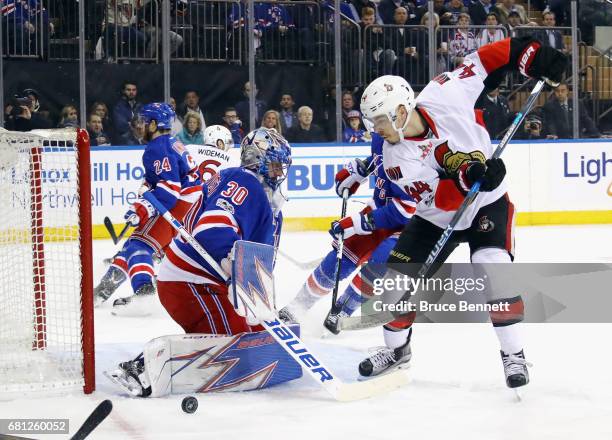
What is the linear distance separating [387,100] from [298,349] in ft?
2.86

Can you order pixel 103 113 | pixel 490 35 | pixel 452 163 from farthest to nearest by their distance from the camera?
pixel 490 35
pixel 103 113
pixel 452 163

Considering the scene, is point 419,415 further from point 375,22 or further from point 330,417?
point 375,22

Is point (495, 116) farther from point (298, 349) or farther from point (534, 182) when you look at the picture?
point (298, 349)

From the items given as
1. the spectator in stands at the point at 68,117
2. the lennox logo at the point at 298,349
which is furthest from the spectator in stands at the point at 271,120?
the lennox logo at the point at 298,349

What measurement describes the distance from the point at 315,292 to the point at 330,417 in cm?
179

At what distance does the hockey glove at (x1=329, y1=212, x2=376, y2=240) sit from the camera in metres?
4.91

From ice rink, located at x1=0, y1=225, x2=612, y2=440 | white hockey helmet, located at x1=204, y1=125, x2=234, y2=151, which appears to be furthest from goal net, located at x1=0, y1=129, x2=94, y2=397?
white hockey helmet, located at x1=204, y1=125, x2=234, y2=151

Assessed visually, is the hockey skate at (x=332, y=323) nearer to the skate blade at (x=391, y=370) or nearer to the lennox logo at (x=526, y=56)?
the skate blade at (x=391, y=370)

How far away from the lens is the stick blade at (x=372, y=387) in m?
3.55

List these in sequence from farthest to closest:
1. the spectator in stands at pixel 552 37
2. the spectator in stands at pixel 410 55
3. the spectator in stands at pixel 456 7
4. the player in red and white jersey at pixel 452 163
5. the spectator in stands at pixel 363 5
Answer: the spectator in stands at pixel 456 7 < the spectator in stands at pixel 363 5 < the spectator in stands at pixel 552 37 < the spectator in stands at pixel 410 55 < the player in red and white jersey at pixel 452 163

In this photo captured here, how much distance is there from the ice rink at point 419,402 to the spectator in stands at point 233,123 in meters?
4.42

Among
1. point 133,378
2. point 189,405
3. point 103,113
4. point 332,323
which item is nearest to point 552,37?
point 103,113

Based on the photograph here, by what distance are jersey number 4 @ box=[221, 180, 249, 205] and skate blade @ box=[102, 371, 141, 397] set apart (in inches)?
26.8

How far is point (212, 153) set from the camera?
612 centimetres
